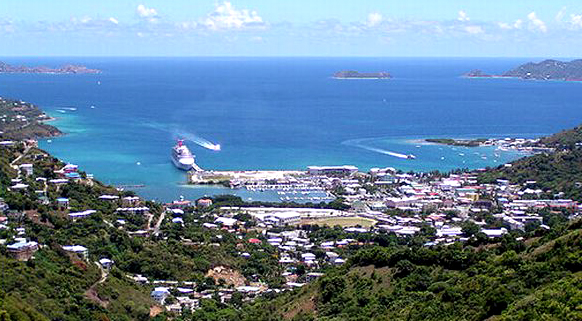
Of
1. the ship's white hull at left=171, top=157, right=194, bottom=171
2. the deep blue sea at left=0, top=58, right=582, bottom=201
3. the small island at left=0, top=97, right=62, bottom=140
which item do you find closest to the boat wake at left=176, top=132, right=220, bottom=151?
the deep blue sea at left=0, top=58, right=582, bottom=201

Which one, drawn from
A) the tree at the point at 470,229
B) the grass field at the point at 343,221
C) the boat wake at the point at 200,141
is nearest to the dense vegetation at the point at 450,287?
the tree at the point at 470,229

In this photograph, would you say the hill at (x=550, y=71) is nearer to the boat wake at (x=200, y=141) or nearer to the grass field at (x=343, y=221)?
the boat wake at (x=200, y=141)

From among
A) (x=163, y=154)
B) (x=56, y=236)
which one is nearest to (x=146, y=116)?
(x=163, y=154)

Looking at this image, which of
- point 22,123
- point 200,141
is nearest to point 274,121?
point 200,141

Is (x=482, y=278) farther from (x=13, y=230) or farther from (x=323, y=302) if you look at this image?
(x=13, y=230)

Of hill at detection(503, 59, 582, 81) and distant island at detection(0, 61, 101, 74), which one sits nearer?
hill at detection(503, 59, 582, 81)

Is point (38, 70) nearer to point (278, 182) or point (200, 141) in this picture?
point (200, 141)

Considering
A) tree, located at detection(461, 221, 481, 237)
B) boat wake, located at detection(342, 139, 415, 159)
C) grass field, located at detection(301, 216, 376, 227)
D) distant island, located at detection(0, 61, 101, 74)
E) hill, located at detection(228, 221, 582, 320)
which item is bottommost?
Result: grass field, located at detection(301, 216, 376, 227)

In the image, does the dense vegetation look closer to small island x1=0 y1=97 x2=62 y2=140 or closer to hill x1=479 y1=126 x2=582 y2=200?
hill x1=479 y1=126 x2=582 y2=200
